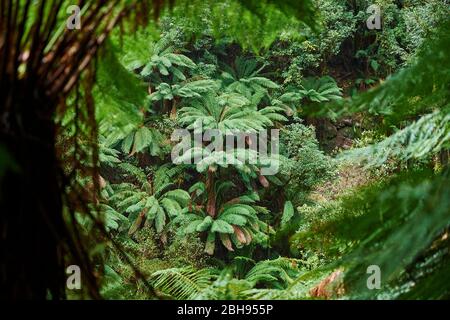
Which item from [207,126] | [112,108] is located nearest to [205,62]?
[207,126]

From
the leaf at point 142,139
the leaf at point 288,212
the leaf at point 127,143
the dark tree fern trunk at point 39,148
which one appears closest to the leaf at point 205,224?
the leaf at point 288,212

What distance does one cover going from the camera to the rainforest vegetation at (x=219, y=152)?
1.68 ft

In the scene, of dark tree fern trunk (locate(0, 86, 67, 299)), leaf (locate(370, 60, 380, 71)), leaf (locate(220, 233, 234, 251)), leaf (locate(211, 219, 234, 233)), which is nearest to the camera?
dark tree fern trunk (locate(0, 86, 67, 299))

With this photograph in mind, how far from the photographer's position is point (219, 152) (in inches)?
227

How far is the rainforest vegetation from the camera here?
51 centimetres

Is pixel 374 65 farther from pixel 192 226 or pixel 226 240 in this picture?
pixel 192 226

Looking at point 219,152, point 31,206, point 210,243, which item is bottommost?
point 210,243

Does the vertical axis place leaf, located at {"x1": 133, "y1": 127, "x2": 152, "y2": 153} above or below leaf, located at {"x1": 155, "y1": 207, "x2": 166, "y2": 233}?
above

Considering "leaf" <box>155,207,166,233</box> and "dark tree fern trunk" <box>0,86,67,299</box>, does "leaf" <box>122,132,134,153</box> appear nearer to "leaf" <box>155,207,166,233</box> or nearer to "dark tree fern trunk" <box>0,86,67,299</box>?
"leaf" <box>155,207,166,233</box>

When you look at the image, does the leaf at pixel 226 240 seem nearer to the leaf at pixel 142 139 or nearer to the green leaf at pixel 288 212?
the green leaf at pixel 288 212

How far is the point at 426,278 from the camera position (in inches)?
20.6

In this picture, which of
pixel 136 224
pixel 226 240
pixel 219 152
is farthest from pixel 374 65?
pixel 136 224

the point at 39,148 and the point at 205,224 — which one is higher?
the point at 39,148

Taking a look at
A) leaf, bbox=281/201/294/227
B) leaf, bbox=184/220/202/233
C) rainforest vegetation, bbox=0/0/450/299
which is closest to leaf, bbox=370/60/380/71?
rainforest vegetation, bbox=0/0/450/299
